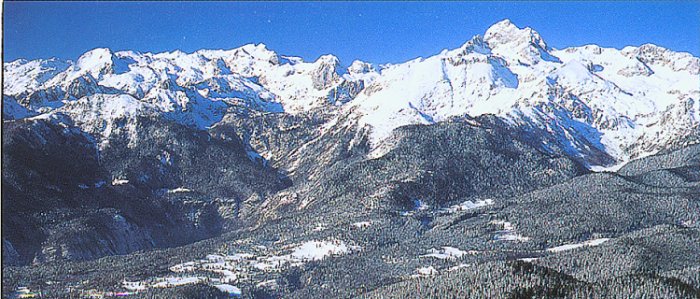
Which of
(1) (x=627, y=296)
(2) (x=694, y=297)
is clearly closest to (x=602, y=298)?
(1) (x=627, y=296)

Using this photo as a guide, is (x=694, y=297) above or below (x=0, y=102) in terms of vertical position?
below

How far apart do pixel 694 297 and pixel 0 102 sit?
20909 centimetres

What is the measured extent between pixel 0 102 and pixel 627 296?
661 feet

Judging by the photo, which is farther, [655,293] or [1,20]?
[655,293]

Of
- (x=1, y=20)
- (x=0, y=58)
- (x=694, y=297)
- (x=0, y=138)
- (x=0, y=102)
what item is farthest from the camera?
(x=694, y=297)

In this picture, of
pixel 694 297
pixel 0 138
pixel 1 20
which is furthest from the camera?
pixel 694 297

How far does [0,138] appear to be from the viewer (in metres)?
28.7

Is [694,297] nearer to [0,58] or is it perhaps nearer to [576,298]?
[576,298]

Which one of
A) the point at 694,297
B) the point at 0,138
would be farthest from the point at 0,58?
the point at 694,297

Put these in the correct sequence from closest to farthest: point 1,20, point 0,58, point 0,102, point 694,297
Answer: point 0,58 → point 1,20 → point 0,102 → point 694,297

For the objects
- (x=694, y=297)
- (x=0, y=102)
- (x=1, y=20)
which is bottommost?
(x=694, y=297)

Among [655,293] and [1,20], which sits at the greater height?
[1,20]

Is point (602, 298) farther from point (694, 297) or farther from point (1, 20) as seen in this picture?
point (1, 20)

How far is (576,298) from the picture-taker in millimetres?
199000
